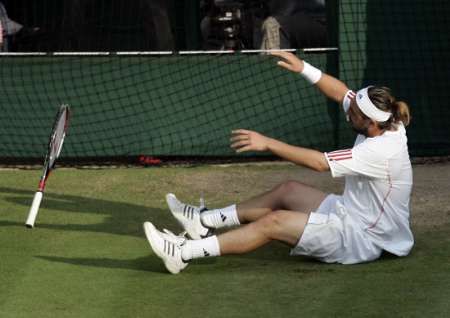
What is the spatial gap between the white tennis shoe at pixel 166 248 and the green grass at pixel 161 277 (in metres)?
0.09

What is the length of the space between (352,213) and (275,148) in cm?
76

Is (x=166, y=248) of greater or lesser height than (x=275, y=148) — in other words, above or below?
below

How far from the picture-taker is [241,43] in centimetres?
1206

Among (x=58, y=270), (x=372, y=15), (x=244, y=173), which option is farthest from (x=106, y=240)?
(x=372, y=15)

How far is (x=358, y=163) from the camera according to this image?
23.5 ft

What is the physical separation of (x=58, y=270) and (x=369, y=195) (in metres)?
1.99

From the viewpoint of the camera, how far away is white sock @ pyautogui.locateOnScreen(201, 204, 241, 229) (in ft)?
25.6

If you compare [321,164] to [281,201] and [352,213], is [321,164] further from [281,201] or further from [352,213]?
[281,201]

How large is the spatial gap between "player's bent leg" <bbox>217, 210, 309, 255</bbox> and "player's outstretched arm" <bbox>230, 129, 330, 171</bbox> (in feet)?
1.16

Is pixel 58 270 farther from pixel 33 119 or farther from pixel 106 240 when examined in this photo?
pixel 33 119

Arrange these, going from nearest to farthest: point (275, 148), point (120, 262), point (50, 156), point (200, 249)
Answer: point (275, 148)
point (200, 249)
point (120, 262)
point (50, 156)

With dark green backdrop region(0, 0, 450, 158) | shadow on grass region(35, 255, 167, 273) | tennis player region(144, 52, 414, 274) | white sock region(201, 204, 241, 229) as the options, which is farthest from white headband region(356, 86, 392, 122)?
dark green backdrop region(0, 0, 450, 158)

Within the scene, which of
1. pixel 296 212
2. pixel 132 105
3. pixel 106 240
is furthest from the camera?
pixel 132 105

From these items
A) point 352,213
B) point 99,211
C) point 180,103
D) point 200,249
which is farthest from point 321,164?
point 180,103
